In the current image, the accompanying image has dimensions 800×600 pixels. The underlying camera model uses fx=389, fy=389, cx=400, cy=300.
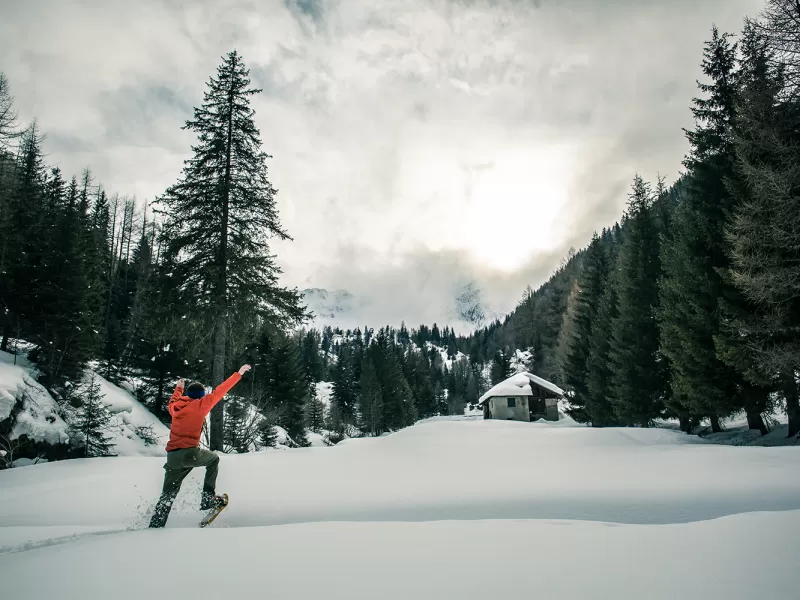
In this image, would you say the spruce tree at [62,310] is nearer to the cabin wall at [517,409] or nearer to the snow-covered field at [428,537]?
the snow-covered field at [428,537]

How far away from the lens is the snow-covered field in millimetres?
2885

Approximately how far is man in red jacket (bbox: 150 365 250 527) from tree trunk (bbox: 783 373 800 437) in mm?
15665

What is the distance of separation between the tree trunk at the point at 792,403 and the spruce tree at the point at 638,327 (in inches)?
327

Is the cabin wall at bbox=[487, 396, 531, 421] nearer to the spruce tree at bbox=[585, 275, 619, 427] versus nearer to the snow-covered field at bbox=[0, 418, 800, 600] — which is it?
the spruce tree at bbox=[585, 275, 619, 427]

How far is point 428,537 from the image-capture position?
391cm

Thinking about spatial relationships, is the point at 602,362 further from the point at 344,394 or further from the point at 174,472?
the point at 344,394

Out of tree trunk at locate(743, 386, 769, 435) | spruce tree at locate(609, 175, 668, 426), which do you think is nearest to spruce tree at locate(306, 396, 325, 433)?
spruce tree at locate(609, 175, 668, 426)

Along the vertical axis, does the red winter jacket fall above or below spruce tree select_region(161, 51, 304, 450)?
below

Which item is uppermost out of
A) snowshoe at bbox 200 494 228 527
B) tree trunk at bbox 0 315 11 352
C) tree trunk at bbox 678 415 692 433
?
tree trunk at bbox 0 315 11 352

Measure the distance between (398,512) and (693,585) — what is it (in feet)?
13.2

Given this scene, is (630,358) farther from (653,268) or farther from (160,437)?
(160,437)

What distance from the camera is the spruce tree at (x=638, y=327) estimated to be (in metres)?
21.0

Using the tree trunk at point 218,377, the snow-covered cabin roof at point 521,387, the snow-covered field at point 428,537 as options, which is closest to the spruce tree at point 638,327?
the snow-covered field at point 428,537

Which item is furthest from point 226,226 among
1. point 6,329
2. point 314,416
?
point 314,416
